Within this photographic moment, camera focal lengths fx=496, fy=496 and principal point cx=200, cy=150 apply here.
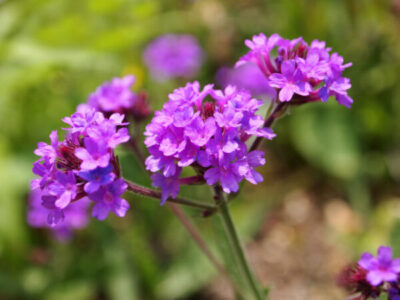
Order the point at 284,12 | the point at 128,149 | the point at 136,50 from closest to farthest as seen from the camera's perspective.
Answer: the point at 128,149
the point at 284,12
the point at 136,50

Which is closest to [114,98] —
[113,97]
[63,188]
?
[113,97]

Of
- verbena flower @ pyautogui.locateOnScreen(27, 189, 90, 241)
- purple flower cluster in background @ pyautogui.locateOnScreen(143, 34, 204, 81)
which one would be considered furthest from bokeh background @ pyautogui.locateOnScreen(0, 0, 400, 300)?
purple flower cluster in background @ pyautogui.locateOnScreen(143, 34, 204, 81)

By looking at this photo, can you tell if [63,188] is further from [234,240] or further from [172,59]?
[172,59]

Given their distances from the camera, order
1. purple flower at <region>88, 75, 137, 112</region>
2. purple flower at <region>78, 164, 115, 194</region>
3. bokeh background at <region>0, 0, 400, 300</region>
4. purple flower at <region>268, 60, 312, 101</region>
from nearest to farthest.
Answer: purple flower at <region>78, 164, 115, 194</region> → purple flower at <region>268, 60, 312, 101</region> → purple flower at <region>88, 75, 137, 112</region> → bokeh background at <region>0, 0, 400, 300</region>

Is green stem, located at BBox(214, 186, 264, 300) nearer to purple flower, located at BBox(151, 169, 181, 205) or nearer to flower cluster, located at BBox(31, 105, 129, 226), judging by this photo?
purple flower, located at BBox(151, 169, 181, 205)

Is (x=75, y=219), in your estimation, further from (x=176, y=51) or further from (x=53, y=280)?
(x=176, y=51)

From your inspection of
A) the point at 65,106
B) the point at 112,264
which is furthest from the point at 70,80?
the point at 112,264

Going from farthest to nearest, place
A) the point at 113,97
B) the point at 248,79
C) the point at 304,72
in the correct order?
the point at 248,79
the point at 113,97
the point at 304,72
